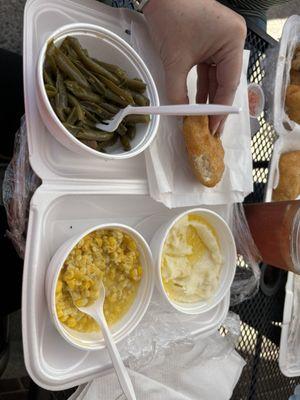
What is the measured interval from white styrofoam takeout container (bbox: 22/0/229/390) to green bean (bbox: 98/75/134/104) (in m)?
0.17

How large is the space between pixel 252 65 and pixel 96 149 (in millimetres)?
838

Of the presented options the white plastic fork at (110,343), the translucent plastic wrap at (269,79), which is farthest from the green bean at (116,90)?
the translucent plastic wrap at (269,79)

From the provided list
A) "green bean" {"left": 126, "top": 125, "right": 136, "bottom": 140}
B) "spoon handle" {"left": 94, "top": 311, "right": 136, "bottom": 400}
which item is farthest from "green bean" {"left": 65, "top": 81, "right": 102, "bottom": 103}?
"spoon handle" {"left": 94, "top": 311, "right": 136, "bottom": 400}

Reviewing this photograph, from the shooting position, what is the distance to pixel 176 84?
3.78ft

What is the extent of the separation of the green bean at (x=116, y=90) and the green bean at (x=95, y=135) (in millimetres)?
102

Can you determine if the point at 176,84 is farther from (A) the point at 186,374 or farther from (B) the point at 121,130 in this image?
(A) the point at 186,374

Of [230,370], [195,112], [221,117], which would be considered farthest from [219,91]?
[230,370]

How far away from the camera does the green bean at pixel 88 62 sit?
1036mm

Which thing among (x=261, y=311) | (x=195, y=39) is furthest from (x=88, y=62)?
(x=261, y=311)

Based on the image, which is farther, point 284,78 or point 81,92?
point 284,78

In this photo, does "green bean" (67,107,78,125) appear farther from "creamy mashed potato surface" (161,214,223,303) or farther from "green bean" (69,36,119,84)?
"creamy mashed potato surface" (161,214,223,303)

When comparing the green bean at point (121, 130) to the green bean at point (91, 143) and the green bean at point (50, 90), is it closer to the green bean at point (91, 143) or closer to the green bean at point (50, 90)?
the green bean at point (91, 143)

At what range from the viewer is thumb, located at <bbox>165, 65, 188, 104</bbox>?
115 cm

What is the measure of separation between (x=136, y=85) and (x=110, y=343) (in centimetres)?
68
